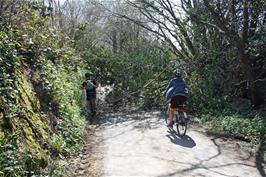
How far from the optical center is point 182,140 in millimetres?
11133

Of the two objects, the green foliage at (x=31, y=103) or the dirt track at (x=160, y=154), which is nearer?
the green foliage at (x=31, y=103)

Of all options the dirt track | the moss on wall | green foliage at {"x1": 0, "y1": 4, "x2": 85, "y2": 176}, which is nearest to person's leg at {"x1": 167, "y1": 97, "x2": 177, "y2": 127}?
the dirt track

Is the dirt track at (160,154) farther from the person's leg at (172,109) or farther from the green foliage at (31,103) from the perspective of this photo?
the green foliage at (31,103)

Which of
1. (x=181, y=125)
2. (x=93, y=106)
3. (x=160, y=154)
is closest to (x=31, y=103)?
(x=160, y=154)

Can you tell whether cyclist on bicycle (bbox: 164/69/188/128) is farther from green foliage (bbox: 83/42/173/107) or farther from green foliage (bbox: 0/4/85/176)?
green foliage (bbox: 83/42/173/107)

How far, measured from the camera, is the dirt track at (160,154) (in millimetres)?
8164

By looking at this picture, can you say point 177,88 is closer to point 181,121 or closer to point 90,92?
point 181,121

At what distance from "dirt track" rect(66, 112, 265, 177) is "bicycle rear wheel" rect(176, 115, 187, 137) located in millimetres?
196

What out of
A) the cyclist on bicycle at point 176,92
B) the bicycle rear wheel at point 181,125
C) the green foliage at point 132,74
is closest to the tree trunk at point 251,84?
the cyclist on bicycle at point 176,92

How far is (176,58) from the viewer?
2006cm

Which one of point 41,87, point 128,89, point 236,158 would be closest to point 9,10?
point 41,87

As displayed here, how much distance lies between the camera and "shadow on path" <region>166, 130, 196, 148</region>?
10648 mm

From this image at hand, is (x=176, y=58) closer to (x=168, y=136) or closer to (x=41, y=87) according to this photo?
(x=168, y=136)

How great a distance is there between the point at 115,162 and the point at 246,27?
8.94m
